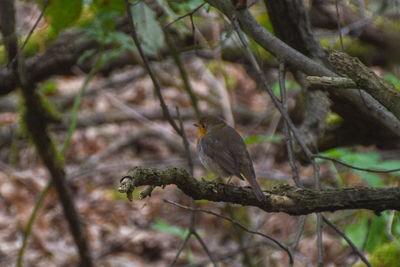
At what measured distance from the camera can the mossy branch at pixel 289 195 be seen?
1757 mm

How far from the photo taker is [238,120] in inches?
307

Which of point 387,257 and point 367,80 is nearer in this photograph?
point 367,80

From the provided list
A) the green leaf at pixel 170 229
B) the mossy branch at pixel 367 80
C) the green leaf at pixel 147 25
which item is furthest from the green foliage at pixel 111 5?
the green leaf at pixel 170 229

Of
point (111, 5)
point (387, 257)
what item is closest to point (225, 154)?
point (111, 5)

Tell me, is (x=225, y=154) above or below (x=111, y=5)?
below

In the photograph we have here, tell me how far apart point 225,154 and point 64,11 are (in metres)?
1.50

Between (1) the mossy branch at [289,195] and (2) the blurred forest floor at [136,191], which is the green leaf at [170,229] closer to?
(2) the blurred forest floor at [136,191]

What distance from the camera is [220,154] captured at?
3.52 metres

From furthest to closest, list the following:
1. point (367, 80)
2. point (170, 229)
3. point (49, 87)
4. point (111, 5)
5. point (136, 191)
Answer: point (49, 87), point (136, 191), point (170, 229), point (111, 5), point (367, 80)

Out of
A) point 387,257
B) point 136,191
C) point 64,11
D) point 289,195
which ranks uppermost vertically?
point 64,11

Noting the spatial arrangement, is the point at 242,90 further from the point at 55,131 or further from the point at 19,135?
the point at 19,135

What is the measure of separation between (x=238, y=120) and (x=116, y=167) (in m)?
2.36

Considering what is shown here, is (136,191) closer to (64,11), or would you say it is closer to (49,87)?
(49,87)

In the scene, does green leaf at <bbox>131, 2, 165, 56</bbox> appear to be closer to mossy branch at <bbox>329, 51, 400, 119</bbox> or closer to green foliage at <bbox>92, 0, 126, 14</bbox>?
green foliage at <bbox>92, 0, 126, 14</bbox>
